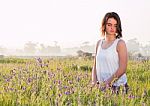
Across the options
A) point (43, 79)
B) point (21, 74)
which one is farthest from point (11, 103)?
point (21, 74)

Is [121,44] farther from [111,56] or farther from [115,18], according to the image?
[115,18]

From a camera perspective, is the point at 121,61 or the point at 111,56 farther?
the point at 111,56

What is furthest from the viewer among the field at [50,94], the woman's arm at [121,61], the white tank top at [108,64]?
the white tank top at [108,64]

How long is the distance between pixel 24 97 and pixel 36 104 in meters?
0.59

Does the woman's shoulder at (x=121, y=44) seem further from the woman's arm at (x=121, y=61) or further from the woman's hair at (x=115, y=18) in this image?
the woman's hair at (x=115, y=18)

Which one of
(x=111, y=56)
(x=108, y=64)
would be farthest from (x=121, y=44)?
(x=108, y=64)

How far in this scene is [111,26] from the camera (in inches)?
258

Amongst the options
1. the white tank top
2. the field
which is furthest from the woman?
the field

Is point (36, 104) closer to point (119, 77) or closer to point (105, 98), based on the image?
point (105, 98)

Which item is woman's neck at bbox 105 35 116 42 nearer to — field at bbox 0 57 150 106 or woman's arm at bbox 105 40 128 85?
woman's arm at bbox 105 40 128 85

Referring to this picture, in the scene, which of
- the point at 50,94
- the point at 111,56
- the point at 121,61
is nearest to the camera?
the point at 50,94

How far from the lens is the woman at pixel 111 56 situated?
648 centimetres

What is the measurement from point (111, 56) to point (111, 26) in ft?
1.48

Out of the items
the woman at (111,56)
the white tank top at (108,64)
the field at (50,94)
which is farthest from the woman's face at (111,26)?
the field at (50,94)
